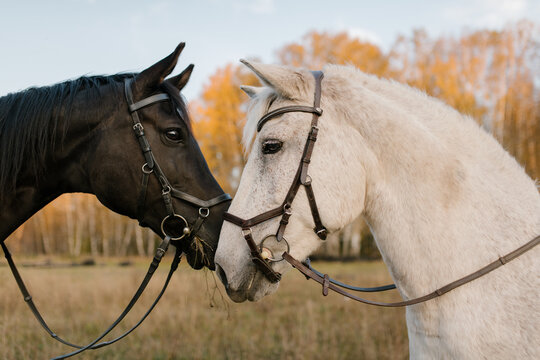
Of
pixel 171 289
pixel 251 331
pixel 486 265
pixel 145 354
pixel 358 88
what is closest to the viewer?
pixel 486 265

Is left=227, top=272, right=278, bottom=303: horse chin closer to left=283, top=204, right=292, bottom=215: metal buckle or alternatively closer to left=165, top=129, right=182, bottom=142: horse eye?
left=283, top=204, right=292, bottom=215: metal buckle

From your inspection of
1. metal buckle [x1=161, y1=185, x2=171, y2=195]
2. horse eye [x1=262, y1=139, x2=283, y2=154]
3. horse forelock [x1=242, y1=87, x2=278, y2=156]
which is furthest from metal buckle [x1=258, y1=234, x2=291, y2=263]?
metal buckle [x1=161, y1=185, x2=171, y2=195]

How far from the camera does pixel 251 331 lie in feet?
23.1

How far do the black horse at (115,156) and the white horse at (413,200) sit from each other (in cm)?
72

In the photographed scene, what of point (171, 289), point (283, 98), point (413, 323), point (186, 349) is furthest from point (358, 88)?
point (171, 289)

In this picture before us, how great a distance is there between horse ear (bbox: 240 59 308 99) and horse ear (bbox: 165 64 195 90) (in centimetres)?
129

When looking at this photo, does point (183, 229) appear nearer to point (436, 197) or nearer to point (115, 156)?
point (115, 156)

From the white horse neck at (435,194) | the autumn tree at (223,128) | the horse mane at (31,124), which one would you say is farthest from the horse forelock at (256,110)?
the autumn tree at (223,128)

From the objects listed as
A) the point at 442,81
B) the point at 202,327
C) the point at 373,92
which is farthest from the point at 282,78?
the point at 442,81

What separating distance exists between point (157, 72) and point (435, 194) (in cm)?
219

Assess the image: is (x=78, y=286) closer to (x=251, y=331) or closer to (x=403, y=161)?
(x=251, y=331)

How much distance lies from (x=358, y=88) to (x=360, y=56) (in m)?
19.5

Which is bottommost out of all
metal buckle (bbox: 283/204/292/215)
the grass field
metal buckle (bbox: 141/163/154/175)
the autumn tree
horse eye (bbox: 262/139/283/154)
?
the grass field

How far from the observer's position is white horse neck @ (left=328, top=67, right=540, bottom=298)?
2.03m
